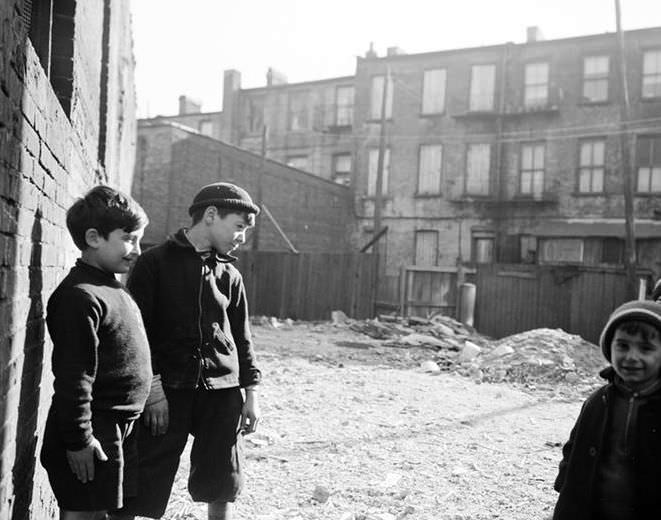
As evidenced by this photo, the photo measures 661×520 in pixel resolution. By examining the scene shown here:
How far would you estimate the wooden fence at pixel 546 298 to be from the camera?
15.1 metres

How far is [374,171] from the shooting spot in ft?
93.1

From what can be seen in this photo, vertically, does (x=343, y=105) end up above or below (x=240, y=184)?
above

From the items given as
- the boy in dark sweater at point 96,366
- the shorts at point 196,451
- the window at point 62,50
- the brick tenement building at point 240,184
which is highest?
the brick tenement building at point 240,184

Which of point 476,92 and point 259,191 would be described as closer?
point 259,191

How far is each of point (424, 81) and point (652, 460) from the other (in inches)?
1059

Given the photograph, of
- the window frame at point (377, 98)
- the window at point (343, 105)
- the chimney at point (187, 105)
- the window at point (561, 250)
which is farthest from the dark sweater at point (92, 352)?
the chimney at point (187, 105)

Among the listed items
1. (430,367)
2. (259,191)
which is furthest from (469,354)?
(259,191)

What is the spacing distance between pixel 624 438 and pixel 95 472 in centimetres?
Answer: 194

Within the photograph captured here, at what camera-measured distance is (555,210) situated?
984 inches

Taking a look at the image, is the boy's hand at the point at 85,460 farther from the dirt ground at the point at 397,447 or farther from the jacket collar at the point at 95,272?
the dirt ground at the point at 397,447

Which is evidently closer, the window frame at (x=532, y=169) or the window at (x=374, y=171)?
the window frame at (x=532, y=169)

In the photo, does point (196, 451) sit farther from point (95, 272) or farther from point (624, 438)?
point (624, 438)

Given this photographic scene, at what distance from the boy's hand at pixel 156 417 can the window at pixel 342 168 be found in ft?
91.4

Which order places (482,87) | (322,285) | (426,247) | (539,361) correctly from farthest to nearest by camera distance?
1. (426,247)
2. (482,87)
3. (322,285)
4. (539,361)
